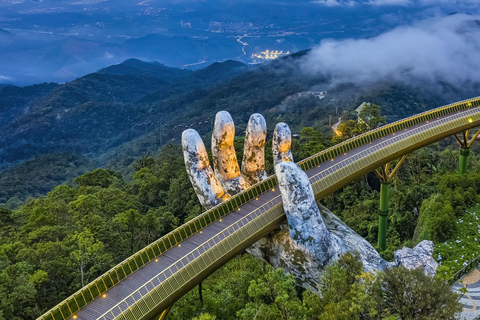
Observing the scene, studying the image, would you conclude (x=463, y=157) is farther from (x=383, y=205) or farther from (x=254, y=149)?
(x=254, y=149)

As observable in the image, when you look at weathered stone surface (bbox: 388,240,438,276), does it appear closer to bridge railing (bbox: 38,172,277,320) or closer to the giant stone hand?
the giant stone hand

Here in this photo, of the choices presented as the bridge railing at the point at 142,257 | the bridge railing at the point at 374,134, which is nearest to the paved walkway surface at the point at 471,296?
the bridge railing at the point at 374,134

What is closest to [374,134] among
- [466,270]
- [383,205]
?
[383,205]

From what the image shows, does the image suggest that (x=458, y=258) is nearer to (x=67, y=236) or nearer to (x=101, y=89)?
(x=67, y=236)

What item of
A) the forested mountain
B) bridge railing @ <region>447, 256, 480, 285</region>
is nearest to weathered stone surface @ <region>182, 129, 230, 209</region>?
bridge railing @ <region>447, 256, 480, 285</region>

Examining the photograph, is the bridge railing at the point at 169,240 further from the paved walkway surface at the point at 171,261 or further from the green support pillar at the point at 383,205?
the green support pillar at the point at 383,205

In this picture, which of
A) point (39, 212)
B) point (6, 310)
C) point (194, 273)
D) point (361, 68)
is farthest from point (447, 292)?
point (361, 68)
